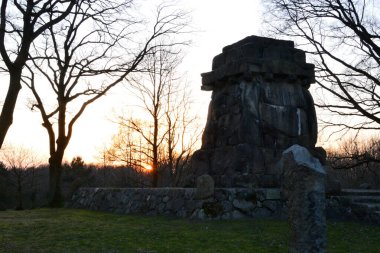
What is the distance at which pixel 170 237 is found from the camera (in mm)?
8430

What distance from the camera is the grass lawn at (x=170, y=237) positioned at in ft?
24.2

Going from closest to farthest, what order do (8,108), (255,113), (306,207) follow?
(306,207), (8,108), (255,113)

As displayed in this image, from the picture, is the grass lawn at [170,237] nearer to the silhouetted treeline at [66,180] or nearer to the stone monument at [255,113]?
the stone monument at [255,113]

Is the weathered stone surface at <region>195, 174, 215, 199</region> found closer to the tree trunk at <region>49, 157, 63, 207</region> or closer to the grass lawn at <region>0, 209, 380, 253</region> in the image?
the grass lawn at <region>0, 209, 380, 253</region>

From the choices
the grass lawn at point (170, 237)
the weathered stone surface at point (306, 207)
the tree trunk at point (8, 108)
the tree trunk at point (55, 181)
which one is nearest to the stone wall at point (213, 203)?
the grass lawn at point (170, 237)

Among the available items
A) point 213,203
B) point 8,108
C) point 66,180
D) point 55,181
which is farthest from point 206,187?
point 66,180

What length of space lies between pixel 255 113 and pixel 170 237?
5.29m

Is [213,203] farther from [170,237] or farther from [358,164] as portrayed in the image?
[358,164]

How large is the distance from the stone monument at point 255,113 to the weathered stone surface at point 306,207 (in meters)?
6.18

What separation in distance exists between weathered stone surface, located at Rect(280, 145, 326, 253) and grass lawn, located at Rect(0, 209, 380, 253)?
175cm

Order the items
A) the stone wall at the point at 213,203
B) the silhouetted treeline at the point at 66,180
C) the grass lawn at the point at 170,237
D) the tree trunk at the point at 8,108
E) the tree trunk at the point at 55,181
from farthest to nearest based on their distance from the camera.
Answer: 1. the silhouetted treeline at the point at 66,180
2. the tree trunk at the point at 55,181
3. the stone wall at the point at 213,203
4. the tree trunk at the point at 8,108
5. the grass lawn at the point at 170,237

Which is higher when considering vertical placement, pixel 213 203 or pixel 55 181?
pixel 55 181

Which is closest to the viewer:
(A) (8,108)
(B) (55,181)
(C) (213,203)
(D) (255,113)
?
(A) (8,108)

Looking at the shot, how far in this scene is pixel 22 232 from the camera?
963cm
